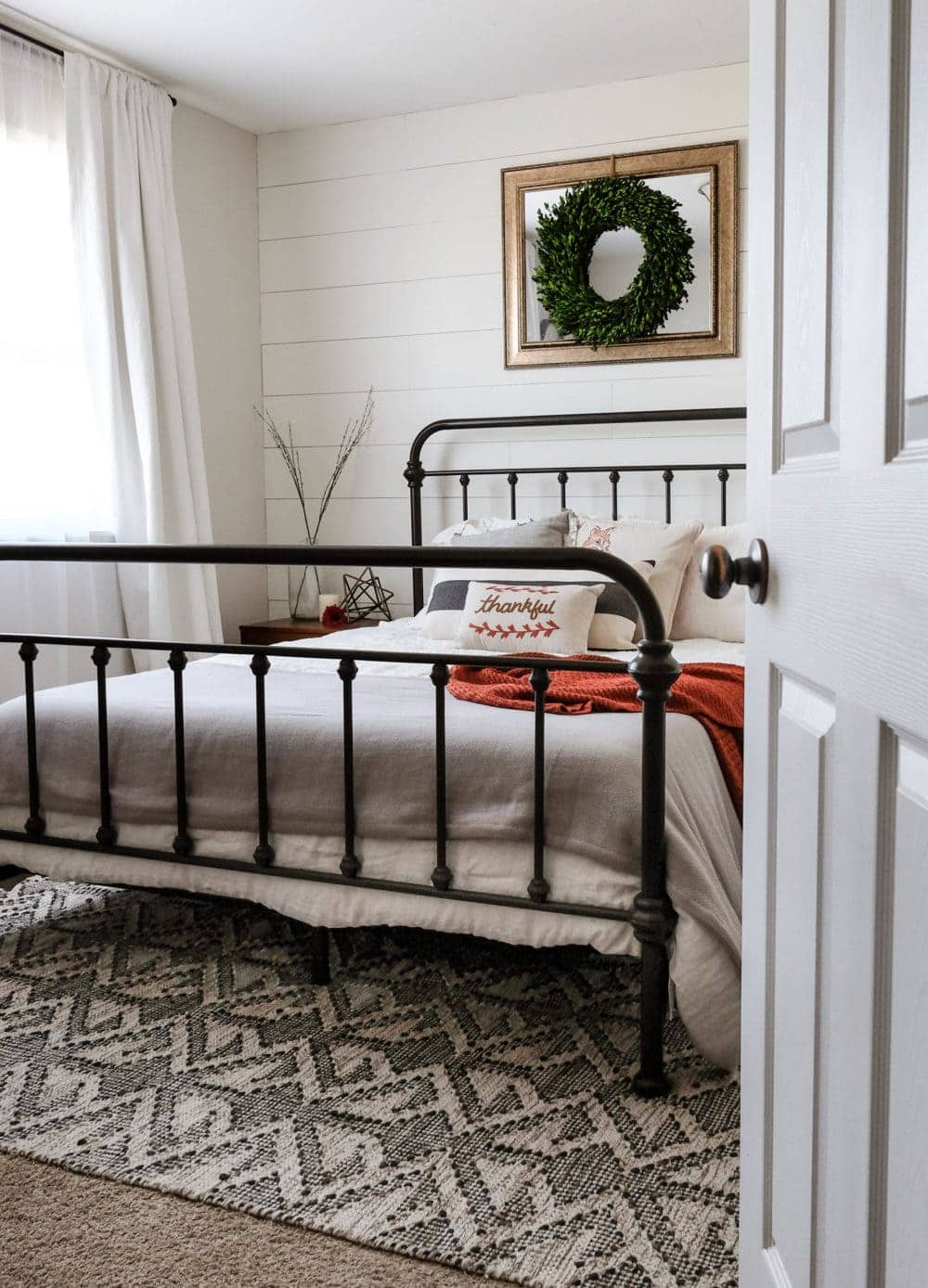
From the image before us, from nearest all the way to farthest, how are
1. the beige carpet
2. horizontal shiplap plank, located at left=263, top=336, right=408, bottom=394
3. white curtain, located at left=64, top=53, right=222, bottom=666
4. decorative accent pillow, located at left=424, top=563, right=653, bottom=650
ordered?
the beige carpet, decorative accent pillow, located at left=424, top=563, right=653, bottom=650, white curtain, located at left=64, top=53, right=222, bottom=666, horizontal shiplap plank, located at left=263, top=336, right=408, bottom=394

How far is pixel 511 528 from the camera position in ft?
11.5

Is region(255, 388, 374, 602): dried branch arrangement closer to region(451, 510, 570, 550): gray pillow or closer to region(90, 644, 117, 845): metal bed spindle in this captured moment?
region(451, 510, 570, 550): gray pillow

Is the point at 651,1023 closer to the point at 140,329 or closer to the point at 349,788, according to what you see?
the point at 349,788

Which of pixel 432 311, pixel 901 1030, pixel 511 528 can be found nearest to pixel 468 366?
pixel 432 311

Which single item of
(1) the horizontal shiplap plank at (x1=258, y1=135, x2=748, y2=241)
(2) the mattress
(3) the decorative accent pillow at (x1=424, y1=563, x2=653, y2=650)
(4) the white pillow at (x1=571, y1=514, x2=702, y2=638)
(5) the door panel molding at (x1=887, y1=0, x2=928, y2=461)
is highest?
(1) the horizontal shiplap plank at (x1=258, y1=135, x2=748, y2=241)

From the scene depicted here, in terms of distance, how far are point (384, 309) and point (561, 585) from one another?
1.87 meters

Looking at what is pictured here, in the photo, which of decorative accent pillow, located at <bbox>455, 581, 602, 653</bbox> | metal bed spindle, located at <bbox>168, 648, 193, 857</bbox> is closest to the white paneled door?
metal bed spindle, located at <bbox>168, 648, 193, 857</bbox>

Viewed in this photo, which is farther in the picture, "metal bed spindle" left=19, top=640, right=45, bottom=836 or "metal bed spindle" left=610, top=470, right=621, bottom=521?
"metal bed spindle" left=610, top=470, right=621, bottom=521

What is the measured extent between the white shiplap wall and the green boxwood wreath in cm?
14

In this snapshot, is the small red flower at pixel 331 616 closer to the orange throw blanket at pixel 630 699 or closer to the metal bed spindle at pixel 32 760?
the orange throw blanket at pixel 630 699

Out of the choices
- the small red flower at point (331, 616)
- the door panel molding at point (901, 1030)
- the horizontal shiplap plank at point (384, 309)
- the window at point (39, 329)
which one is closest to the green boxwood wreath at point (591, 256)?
the horizontal shiplap plank at point (384, 309)

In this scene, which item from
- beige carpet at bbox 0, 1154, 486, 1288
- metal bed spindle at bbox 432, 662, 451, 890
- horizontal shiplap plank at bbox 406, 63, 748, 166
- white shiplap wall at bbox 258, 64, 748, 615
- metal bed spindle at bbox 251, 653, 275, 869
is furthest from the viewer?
white shiplap wall at bbox 258, 64, 748, 615

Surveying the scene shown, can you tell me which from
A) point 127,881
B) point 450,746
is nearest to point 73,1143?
point 127,881

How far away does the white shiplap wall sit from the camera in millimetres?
3898
